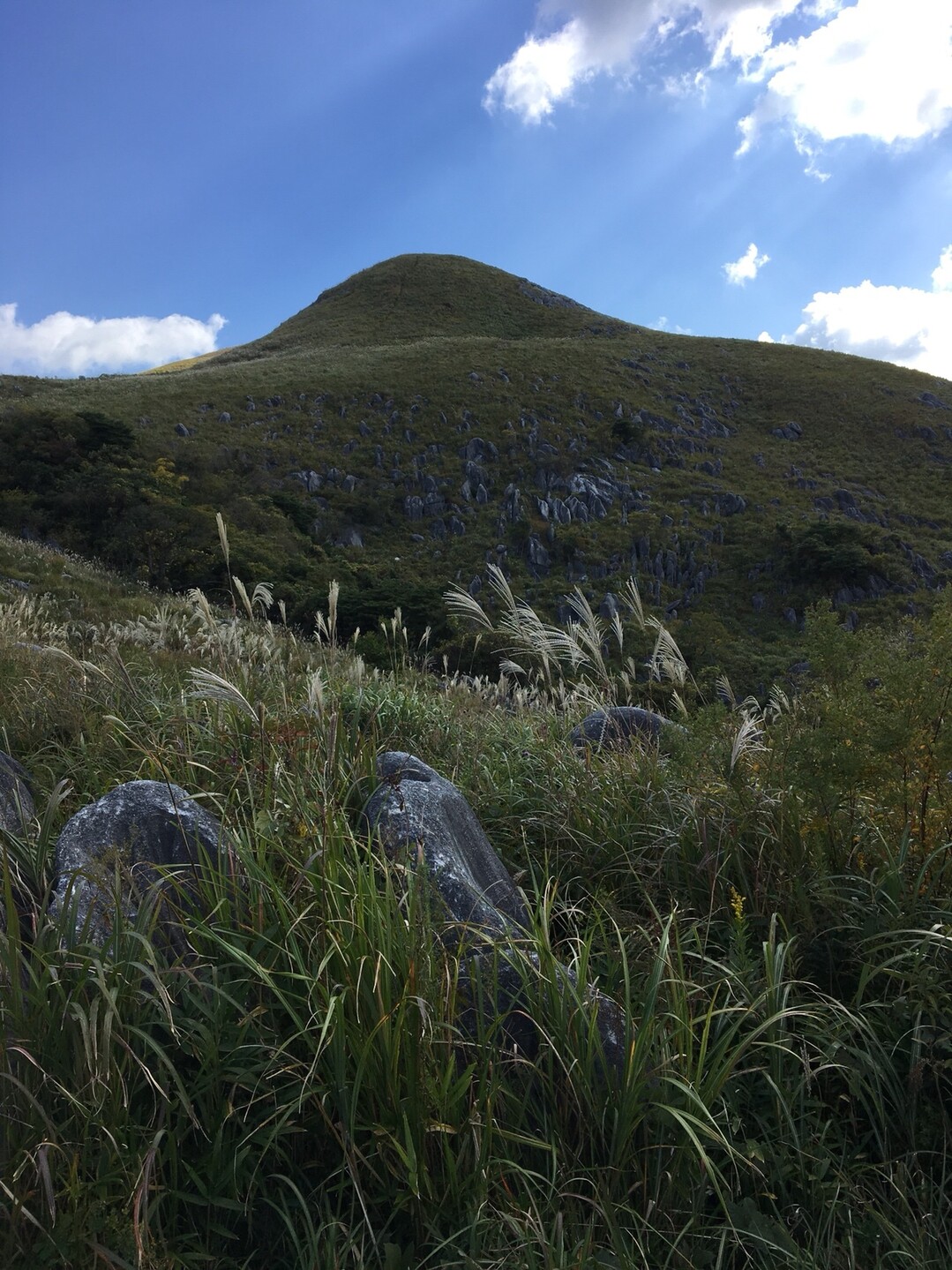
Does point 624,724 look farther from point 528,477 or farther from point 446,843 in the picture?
point 528,477

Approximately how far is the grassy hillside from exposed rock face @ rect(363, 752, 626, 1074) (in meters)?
21.1

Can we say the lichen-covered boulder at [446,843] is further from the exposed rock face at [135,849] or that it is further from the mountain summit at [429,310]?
the mountain summit at [429,310]

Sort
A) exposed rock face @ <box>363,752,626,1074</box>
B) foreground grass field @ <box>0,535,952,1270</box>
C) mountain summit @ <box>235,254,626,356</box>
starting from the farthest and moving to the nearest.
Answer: mountain summit @ <box>235,254,626,356</box> < exposed rock face @ <box>363,752,626,1074</box> < foreground grass field @ <box>0,535,952,1270</box>

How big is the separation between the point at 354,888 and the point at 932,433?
65.8 meters

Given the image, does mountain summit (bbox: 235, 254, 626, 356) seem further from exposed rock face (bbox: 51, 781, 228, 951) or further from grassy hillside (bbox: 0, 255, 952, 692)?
exposed rock face (bbox: 51, 781, 228, 951)

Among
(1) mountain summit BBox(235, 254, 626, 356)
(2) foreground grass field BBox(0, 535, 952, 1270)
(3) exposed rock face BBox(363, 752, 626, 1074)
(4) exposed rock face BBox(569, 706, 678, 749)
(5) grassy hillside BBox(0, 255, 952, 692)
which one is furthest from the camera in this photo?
(1) mountain summit BBox(235, 254, 626, 356)

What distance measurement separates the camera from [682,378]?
65.3 metres

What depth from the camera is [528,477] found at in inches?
1916

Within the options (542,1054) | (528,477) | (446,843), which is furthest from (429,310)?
(542,1054)

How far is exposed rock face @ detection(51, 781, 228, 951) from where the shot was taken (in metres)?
2.46

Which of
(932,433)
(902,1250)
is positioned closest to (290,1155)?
(902,1250)

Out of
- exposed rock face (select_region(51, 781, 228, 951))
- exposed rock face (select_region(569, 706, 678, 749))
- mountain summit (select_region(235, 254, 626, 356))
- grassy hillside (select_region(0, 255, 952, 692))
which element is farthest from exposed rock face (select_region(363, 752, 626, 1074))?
mountain summit (select_region(235, 254, 626, 356))

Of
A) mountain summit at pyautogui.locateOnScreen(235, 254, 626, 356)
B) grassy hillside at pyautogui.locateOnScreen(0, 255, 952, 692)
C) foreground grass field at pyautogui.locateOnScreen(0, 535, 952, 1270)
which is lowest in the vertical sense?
foreground grass field at pyautogui.locateOnScreen(0, 535, 952, 1270)

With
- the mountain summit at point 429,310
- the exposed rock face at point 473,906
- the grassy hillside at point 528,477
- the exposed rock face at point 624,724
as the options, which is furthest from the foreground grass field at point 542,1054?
the mountain summit at point 429,310
